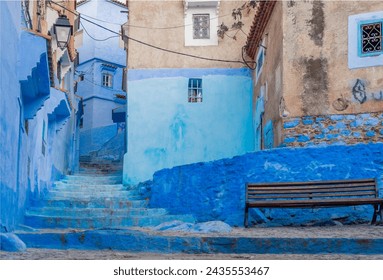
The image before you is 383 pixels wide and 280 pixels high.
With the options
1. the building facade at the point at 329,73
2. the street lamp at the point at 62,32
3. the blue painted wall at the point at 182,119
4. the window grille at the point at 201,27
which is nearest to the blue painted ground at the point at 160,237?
the building facade at the point at 329,73

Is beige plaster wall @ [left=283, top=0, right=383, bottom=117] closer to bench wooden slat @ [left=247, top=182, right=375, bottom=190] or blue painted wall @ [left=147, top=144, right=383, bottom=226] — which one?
blue painted wall @ [left=147, top=144, right=383, bottom=226]

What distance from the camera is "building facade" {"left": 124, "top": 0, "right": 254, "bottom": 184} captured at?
18859 millimetres

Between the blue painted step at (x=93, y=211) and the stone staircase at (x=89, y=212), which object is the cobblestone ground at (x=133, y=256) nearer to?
the stone staircase at (x=89, y=212)

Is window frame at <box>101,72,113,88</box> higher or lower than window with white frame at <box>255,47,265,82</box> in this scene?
higher

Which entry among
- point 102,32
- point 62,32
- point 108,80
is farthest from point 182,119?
point 102,32

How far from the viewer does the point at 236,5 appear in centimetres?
1958

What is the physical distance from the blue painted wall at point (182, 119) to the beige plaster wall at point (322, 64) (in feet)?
18.3

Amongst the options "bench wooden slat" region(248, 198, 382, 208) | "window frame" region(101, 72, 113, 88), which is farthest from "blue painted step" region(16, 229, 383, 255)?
"window frame" region(101, 72, 113, 88)

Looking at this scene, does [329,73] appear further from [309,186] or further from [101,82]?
[101,82]

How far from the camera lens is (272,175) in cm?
1178

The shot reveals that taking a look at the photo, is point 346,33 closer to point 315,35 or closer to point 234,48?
point 315,35

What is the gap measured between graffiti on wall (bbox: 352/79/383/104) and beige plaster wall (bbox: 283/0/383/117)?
4 cm

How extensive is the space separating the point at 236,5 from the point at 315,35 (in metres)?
6.68

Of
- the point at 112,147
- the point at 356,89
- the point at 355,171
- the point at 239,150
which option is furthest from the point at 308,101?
the point at 112,147
